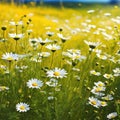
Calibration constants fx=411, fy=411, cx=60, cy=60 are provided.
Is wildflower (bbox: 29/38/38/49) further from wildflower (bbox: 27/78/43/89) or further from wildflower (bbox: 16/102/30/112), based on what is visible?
wildflower (bbox: 16/102/30/112)

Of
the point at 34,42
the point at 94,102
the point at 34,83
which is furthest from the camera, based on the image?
the point at 34,42

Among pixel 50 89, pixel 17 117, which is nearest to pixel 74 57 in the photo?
pixel 50 89

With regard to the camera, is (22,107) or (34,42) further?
(34,42)

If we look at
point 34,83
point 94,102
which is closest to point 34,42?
point 34,83

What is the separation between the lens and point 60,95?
2.76m

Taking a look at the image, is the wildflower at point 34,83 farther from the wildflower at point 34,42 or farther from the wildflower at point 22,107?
the wildflower at point 34,42

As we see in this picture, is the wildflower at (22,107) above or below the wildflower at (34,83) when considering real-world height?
below

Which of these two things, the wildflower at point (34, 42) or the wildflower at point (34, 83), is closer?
the wildflower at point (34, 83)

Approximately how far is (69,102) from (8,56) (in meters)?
0.53

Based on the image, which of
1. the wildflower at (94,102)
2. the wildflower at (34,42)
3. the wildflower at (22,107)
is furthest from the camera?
the wildflower at (34,42)

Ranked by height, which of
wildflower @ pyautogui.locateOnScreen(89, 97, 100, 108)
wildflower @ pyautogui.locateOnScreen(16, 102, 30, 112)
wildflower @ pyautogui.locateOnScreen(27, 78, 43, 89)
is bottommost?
wildflower @ pyautogui.locateOnScreen(89, 97, 100, 108)

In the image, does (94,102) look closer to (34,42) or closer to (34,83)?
(34,83)

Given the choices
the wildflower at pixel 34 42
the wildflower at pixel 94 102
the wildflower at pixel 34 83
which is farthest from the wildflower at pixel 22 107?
the wildflower at pixel 34 42

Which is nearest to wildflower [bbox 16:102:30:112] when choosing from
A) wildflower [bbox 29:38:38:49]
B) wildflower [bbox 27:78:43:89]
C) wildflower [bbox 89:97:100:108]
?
wildflower [bbox 27:78:43:89]
